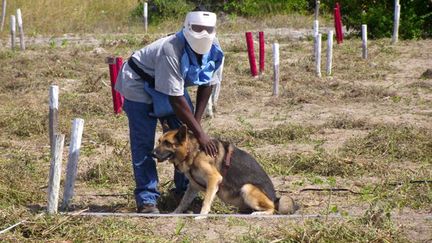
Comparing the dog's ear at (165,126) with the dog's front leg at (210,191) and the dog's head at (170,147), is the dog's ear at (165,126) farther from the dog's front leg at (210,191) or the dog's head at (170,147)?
the dog's front leg at (210,191)

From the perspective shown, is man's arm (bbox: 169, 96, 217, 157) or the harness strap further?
the harness strap

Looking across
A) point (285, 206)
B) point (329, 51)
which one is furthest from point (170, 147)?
point (329, 51)

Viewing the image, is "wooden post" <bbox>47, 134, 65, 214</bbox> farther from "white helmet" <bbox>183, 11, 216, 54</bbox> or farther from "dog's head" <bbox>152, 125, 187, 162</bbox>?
"white helmet" <bbox>183, 11, 216, 54</bbox>

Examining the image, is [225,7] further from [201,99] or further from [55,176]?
[55,176]

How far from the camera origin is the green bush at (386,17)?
21.6m

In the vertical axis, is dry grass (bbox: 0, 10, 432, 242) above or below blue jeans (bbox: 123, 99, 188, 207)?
below

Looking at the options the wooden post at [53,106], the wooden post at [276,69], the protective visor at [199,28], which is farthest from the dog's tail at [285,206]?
the wooden post at [276,69]

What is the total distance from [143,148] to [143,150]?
17 millimetres

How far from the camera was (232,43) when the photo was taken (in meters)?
19.7

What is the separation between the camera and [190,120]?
21.7 ft

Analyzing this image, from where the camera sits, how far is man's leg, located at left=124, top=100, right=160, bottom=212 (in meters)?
6.92

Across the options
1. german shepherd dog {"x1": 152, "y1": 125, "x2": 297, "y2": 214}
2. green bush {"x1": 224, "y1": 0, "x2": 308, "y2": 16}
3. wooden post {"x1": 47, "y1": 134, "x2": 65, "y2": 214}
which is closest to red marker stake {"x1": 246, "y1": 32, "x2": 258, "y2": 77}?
german shepherd dog {"x1": 152, "y1": 125, "x2": 297, "y2": 214}

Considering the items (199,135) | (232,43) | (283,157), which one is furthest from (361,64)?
(199,135)

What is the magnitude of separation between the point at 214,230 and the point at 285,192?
1.68m
